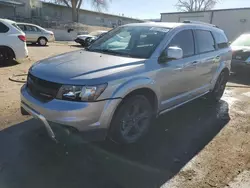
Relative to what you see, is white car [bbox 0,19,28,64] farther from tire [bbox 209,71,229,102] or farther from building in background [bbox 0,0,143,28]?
building in background [bbox 0,0,143,28]

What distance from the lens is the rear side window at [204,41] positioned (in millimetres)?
4723

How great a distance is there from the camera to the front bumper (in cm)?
285

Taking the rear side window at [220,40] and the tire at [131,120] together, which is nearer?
the tire at [131,120]

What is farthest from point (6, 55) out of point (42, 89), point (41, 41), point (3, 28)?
point (41, 41)

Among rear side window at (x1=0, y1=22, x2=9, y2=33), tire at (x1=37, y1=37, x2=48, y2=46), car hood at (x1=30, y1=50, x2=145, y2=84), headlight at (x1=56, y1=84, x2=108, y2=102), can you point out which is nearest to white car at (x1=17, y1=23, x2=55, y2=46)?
tire at (x1=37, y1=37, x2=48, y2=46)

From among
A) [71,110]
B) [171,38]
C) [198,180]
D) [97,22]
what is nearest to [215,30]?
[171,38]

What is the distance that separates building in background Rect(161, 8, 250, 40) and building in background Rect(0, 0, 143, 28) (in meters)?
20.2

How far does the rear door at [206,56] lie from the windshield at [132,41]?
999 mm

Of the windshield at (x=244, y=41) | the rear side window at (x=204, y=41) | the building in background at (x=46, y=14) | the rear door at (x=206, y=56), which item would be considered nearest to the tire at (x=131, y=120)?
the rear door at (x=206, y=56)

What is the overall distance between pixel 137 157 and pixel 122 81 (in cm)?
107

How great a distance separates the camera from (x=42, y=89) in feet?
10.2

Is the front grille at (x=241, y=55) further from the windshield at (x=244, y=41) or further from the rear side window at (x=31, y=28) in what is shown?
the rear side window at (x=31, y=28)

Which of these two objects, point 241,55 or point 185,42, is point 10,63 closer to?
point 185,42

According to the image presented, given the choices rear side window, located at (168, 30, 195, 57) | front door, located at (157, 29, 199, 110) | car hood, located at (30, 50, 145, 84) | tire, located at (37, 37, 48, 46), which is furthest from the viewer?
tire, located at (37, 37, 48, 46)
